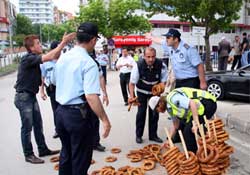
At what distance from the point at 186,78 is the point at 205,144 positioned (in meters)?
2.18

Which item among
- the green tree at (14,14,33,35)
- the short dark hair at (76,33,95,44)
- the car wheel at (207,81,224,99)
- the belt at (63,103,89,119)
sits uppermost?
the green tree at (14,14,33,35)

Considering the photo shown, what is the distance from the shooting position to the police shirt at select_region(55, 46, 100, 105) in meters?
3.34

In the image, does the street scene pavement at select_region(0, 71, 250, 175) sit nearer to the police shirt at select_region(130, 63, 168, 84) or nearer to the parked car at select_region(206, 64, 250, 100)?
the parked car at select_region(206, 64, 250, 100)

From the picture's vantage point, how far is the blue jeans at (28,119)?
513 centimetres

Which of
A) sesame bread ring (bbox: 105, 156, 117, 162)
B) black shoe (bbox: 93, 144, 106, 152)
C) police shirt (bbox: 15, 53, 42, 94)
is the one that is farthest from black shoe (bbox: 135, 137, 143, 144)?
police shirt (bbox: 15, 53, 42, 94)

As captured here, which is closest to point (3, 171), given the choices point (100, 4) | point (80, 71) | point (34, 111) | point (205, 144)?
point (34, 111)

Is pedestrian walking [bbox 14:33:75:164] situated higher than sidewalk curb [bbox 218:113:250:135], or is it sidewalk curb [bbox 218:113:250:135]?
pedestrian walking [bbox 14:33:75:164]

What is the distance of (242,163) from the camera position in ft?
16.3

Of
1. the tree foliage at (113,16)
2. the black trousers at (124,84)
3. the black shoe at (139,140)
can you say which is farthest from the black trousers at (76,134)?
the tree foliage at (113,16)

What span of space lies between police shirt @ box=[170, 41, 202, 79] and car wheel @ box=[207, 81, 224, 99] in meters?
4.76

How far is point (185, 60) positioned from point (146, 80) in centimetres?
80

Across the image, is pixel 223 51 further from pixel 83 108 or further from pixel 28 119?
pixel 83 108

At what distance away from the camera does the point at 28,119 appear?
205 inches

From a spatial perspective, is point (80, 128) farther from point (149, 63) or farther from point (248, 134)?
point (248, 134)
